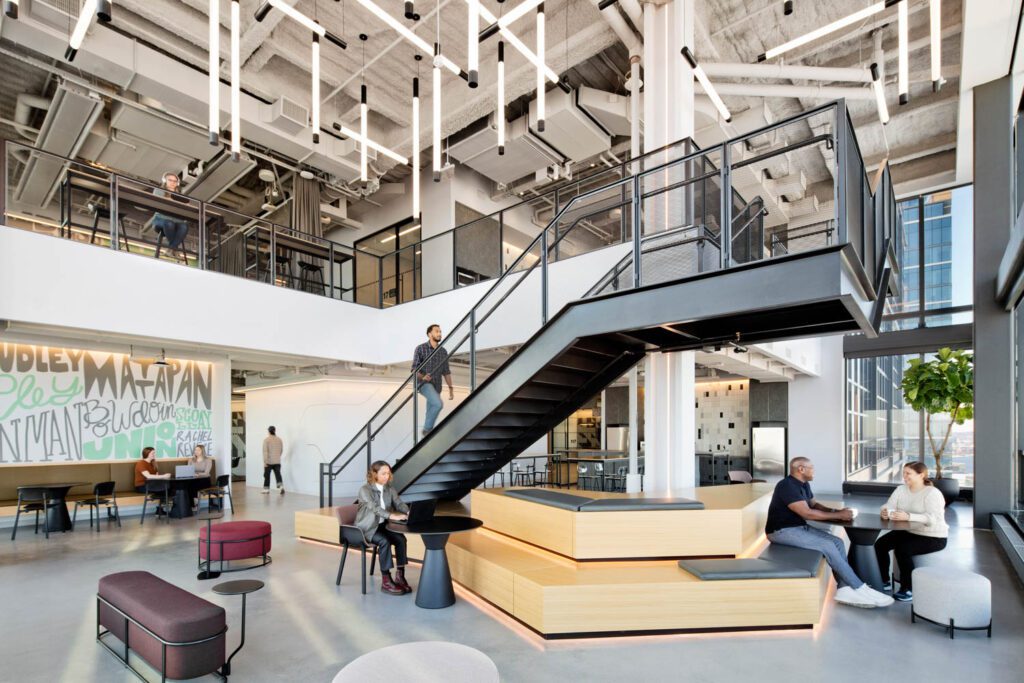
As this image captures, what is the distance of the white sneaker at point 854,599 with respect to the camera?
17.0 ft

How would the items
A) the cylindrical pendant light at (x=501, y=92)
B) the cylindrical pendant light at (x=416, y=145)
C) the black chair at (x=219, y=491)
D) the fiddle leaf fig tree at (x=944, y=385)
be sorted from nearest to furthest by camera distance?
the cylindrical pendant light at (x=501, y=92)
the cylindrical pendant light at (x=416, y=145)
the black chair at (x=219, y=491)
the fiddle leaf fig tree at (x=944, y=385)

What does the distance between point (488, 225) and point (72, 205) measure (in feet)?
21.0

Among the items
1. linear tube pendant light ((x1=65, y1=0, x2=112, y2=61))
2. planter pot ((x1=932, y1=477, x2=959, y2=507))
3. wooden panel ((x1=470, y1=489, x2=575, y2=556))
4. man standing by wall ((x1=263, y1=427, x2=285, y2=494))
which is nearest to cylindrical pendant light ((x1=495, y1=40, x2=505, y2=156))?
linear tube pendant light ((x1=65, y1=0, x2=112, y2=61))

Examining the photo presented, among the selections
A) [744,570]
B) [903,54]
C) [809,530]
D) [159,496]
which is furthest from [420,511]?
[159,496]

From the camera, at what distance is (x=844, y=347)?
46.9 ft

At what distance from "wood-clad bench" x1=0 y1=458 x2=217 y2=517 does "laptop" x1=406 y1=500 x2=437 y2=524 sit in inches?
300

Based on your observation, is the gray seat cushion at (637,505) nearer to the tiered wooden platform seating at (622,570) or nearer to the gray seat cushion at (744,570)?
the tiered wooden platform seating at (622,570)

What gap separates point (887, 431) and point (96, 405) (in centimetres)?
1752

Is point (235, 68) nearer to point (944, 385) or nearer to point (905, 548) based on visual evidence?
point (905, 548)

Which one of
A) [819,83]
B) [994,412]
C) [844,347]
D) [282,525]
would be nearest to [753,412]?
[844,347]

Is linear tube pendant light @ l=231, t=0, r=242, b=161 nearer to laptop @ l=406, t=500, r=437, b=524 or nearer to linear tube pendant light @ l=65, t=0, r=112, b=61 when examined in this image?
linear tube pendant light @ l=65, t=0, r=112, b=61

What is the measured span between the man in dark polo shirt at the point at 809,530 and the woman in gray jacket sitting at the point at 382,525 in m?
3.79

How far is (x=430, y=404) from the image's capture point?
805cm

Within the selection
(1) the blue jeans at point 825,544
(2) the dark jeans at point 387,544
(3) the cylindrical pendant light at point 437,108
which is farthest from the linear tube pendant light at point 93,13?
(1) the blue jeans at point 825,544
